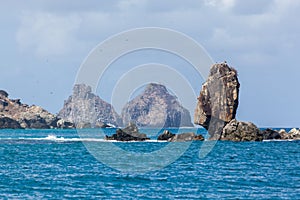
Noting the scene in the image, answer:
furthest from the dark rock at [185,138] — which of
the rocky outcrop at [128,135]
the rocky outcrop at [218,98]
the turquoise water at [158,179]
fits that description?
the turquoise water at [158,179]

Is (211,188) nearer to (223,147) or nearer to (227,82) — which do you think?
(223,147)

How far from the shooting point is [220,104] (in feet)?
388

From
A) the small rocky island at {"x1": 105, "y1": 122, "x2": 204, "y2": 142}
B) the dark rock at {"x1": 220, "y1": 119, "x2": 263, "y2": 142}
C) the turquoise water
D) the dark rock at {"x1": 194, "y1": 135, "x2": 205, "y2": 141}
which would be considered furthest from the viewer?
the small rocky island at {"x1": 105, "y1": 122, "x2": 204, "y2": 142}

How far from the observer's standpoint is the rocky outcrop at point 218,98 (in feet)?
388

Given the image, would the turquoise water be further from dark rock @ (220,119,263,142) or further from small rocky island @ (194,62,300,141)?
small rocky island @ (194,62,300,141)

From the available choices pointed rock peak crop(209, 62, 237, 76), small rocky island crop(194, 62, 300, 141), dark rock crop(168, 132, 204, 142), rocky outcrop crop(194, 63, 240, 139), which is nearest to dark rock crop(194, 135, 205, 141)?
dark rock crop(168, 132, 204, 142)

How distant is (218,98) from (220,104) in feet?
3.85

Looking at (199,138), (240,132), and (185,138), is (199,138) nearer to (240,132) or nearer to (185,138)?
(185,138)

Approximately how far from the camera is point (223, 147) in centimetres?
10262

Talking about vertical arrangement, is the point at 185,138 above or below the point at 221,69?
below

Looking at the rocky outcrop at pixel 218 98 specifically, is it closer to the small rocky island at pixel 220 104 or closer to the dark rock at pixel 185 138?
the small rocky island at pixel 220 104

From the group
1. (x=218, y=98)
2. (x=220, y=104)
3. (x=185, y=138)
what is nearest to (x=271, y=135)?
(x=220, y=104)

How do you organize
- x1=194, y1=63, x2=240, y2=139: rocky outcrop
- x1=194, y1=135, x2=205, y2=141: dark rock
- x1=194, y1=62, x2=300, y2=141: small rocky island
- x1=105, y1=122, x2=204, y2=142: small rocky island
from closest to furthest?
1. x1=194, y1=62, x2=300, y2=141: small rocky island
2. x1=194, y1=63, x2=240, y2=139: rocky outcrop
3. x1=194, y1=135, x2=205, y2=141: dark rock
4. x1=105, y1=122, x2=204, y2=142: small rocky island

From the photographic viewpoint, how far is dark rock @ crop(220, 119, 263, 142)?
114 m
